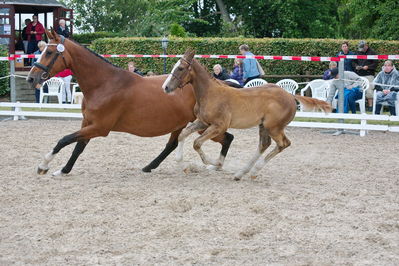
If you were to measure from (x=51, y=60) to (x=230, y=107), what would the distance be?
228cm

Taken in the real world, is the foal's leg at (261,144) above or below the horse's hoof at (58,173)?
above

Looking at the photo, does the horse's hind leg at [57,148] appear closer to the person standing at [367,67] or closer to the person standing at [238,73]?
the person standing at [238,73]

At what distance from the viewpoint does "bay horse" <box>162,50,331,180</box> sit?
7.36 m

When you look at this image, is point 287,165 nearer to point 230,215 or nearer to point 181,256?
point 230,215

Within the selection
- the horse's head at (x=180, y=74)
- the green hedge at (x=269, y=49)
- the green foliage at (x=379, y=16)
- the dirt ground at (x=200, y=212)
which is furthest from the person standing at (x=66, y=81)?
the green foliage at (x=379, y=16)

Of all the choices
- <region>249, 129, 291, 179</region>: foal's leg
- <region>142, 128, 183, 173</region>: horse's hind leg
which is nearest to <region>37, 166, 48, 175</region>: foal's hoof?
<region>142, 128, 183, 173</region>: horse's hind leg

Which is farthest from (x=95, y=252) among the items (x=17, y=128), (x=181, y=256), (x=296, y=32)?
(x=296, y=32)

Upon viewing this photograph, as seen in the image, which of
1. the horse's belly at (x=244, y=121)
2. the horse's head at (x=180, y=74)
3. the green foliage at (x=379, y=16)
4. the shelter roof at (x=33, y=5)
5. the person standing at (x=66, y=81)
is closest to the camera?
the horse's head at (x=180, y=74)

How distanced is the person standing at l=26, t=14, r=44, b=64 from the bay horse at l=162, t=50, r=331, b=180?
14033 millimetres

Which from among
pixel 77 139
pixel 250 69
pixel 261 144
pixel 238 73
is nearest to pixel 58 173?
pixel 77 139

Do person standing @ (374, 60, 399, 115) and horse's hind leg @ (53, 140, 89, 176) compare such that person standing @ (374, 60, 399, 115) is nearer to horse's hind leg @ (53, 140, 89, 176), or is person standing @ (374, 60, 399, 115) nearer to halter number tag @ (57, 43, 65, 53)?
horse's hind leg @ (53, 140, 89, 176)

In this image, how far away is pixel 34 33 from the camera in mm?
20297

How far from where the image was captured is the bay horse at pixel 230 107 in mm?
7359

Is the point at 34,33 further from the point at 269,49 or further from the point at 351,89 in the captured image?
the point at 351,89
